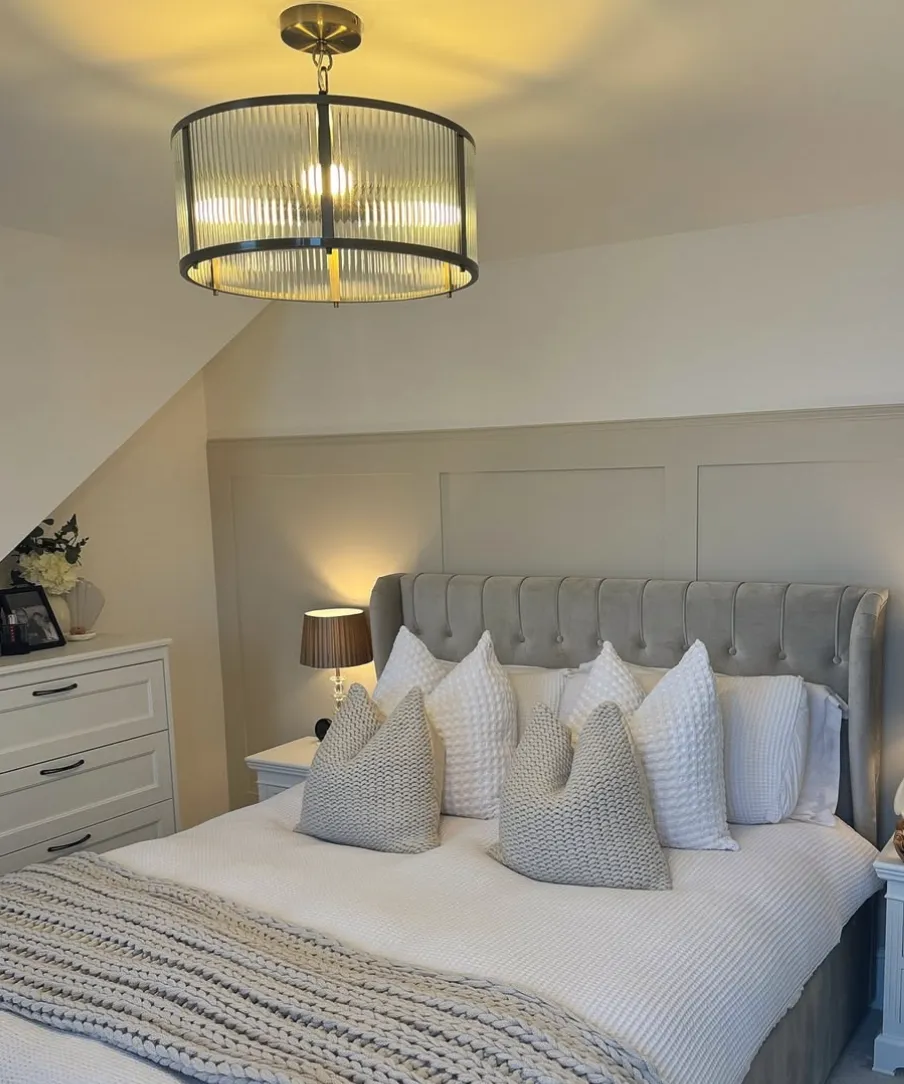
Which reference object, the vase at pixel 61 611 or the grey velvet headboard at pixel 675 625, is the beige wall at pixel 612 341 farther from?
the vase at pixel 61 611

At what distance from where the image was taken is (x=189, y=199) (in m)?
1.61

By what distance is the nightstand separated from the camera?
2.42 m

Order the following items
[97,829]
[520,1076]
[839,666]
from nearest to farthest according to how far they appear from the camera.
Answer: [520,1076], [839,666], [97,829]

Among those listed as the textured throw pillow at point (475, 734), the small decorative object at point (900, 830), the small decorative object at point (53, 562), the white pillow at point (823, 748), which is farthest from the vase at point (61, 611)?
the small decorative object at point (900, 830)

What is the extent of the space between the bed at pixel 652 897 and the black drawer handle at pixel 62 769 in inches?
27.4

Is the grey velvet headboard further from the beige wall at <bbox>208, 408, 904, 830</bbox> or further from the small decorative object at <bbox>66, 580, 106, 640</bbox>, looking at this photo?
the small decorative object at <bbox>66, 580, 106, 640</bbox>

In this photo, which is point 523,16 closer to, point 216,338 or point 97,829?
point 216,338

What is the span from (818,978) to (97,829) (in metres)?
2.27

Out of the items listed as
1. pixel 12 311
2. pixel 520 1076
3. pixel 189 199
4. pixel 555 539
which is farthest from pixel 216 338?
pixel 520 1076

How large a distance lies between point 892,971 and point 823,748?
59cm

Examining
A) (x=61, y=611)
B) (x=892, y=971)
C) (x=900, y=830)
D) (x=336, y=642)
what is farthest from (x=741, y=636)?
(x=61, y=611)

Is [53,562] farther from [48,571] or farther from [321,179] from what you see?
[321,179]

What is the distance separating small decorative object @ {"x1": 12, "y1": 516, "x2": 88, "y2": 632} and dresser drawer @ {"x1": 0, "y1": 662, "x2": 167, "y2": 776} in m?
0.37

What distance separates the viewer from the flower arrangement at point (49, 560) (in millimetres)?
3365
